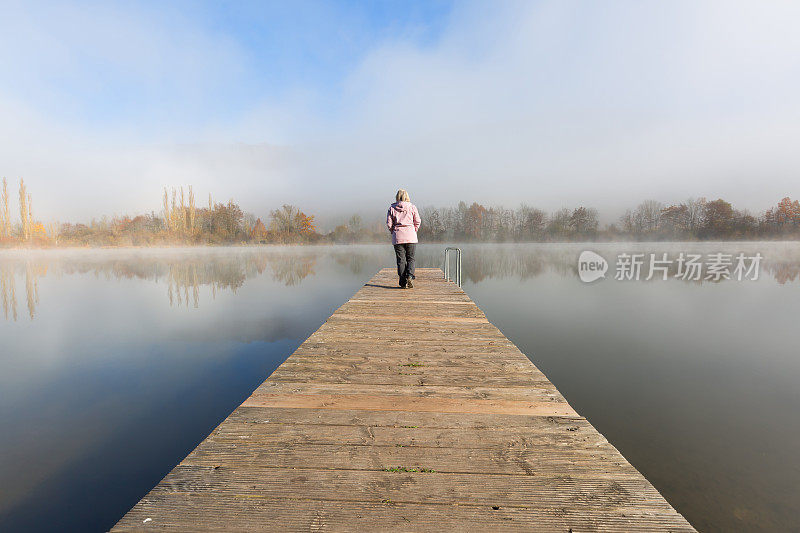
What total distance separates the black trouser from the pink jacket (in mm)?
179

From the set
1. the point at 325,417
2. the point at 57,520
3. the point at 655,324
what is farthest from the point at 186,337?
the point at 655,324

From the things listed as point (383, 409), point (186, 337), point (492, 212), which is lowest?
point (186, 337)

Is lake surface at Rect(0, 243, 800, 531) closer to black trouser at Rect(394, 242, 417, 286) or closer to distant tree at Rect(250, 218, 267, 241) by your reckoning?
black trouser at Rect(394, 242, 417, 286)

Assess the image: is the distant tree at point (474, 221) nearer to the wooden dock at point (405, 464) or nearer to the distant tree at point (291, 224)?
the distant tree at point (291, 224)

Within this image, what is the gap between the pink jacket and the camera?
6.70m

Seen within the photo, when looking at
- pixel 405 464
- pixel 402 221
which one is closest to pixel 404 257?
pixel 402 221

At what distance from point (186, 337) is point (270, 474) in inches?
352

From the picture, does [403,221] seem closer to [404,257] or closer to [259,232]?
[404,257]

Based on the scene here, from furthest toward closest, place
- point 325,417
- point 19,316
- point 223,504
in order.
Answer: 1. point 19,316
2. point 325,417
3. point 223,504

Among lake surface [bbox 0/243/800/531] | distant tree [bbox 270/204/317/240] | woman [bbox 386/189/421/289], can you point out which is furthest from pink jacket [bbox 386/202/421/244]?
distant tree [bbox 270/204/317/240]

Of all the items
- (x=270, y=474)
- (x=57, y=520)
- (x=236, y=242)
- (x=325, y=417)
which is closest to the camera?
(x=270, y=474)

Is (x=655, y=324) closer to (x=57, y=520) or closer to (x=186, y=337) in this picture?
(x=57, y=520)

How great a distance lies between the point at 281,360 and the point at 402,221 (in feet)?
12.8

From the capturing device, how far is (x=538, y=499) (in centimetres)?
131
